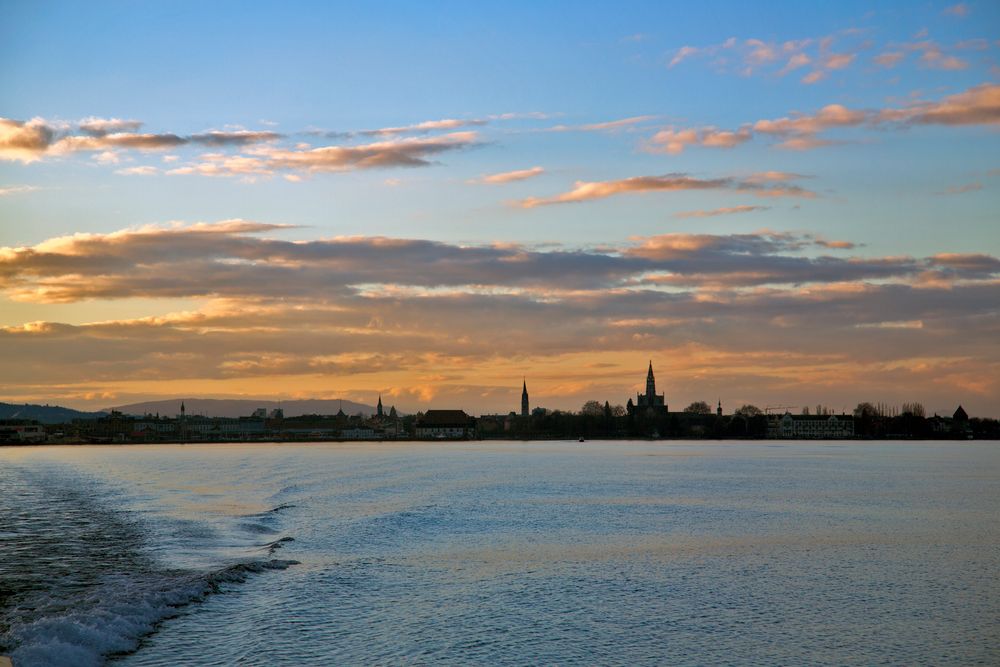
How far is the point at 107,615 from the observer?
93.4ft

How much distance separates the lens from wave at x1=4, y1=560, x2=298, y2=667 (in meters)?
24.8

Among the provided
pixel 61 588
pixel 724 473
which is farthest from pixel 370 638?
pixel 724 473

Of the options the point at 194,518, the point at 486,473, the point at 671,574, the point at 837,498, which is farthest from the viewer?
the point at 486,473

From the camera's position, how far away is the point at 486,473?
4491 inches

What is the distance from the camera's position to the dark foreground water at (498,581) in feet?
87.7

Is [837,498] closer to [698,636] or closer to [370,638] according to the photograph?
[698,636]

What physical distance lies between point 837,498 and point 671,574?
143 feet

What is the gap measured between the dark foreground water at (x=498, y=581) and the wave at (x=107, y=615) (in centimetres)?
9

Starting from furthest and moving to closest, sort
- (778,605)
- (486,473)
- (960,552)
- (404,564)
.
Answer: (486,473)
(960,552)
(404,564)
(778,605)

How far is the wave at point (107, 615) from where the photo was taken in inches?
976

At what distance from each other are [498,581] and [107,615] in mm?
14233

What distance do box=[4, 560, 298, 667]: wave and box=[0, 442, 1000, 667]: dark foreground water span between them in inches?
3.7

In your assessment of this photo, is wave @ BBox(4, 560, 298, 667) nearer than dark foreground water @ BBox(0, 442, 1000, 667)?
Yes

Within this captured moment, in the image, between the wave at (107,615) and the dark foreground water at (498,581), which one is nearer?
the wave at (107,615)
